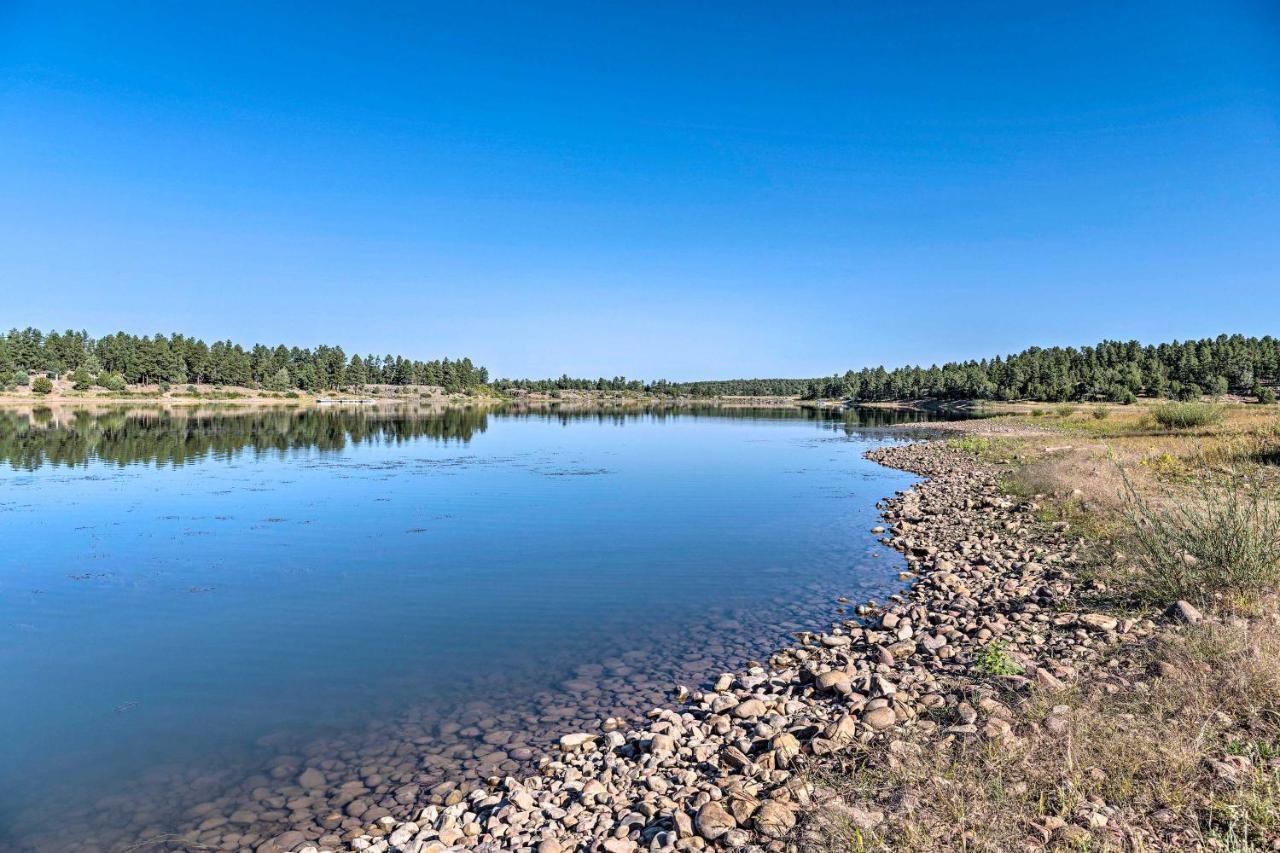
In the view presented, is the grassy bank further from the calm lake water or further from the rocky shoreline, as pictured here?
the calm lake water

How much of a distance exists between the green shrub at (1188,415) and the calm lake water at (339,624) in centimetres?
2795

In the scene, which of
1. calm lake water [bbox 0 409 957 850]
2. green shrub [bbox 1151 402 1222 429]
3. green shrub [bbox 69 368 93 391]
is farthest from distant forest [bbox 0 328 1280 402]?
calm lake water [bbox 0 409 957 850]

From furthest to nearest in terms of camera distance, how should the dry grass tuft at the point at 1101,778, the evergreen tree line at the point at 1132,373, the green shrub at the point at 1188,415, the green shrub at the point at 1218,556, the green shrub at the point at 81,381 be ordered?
the green shrub at the point at 81,381 → the evergreen tree line at the point at 1132,373 → the green shrub at the point at 1188,415 → the green shrub at the point at 1218,556 → the dry grass tuft at the point at 1101,778

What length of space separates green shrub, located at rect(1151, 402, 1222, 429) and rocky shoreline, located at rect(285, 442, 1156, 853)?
4117cm

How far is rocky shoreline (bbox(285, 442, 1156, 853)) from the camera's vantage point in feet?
21.1

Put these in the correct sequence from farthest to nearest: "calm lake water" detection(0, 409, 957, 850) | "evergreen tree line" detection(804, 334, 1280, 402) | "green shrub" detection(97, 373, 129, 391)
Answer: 1. "green shrub" detection(97, 373, 129, 391)
2. "evergreen tree line" detection(804, 334, 1280, 402)
3. "calm lake water" detection(0, 409, 957, 850)

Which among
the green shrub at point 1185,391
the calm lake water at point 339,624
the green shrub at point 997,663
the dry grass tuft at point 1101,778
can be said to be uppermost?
the green shrub at point 1185,391

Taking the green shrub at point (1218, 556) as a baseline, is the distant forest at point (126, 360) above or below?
above

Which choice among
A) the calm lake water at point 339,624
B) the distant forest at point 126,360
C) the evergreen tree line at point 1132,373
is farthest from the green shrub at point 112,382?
the evergreen tree line at point 1132,373

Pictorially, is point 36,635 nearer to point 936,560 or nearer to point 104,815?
point 104,815

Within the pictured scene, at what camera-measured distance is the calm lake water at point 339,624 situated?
8.38 metres

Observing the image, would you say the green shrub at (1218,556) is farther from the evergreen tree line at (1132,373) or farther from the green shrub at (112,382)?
the green shrub at (112,382)

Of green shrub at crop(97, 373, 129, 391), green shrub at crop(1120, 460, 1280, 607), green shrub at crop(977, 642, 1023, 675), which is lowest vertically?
green shrub at crop(977, 642, 1023, 675)

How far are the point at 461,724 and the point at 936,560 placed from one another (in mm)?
13949
